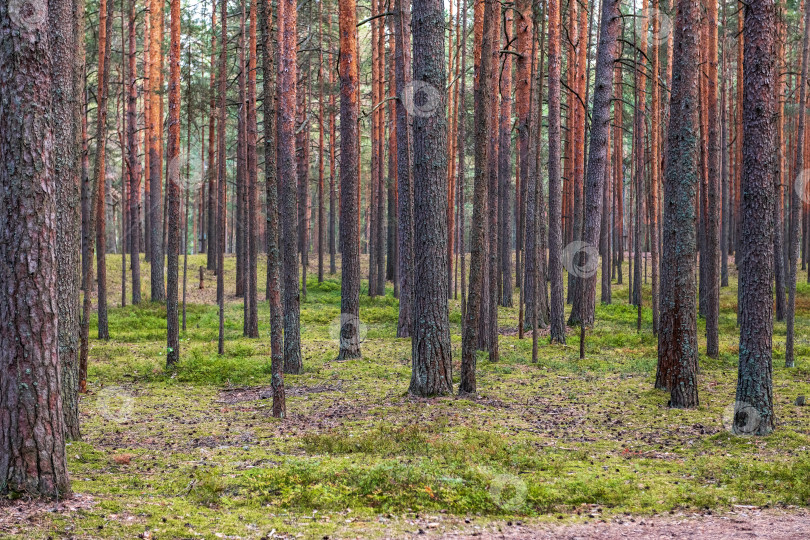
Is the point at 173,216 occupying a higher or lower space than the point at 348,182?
lower

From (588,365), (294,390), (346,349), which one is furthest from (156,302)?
(588,365)

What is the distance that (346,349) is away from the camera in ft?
47.1

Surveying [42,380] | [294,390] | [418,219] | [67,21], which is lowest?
[294,390]

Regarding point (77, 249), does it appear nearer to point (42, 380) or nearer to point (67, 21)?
point (67, 21)

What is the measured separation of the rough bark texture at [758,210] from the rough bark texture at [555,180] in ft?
28.0

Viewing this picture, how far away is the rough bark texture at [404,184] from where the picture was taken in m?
14.8

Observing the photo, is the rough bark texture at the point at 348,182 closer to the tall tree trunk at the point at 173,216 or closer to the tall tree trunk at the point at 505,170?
the tall tree trunk at the point at 173,216

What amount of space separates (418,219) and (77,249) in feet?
15.5

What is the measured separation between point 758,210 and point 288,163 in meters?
8.72

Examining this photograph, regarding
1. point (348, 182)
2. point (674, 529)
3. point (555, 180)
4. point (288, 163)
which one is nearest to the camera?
point (674, 529)

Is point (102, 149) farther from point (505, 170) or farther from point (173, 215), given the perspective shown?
point (505, 170)

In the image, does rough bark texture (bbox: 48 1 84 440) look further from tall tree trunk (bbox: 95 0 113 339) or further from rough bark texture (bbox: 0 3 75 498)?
tall tree trunk (bbox: 95 0 113 339)

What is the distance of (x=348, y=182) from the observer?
14.0 meters

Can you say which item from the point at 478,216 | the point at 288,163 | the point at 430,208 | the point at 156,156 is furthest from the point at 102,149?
the point at 156,156
